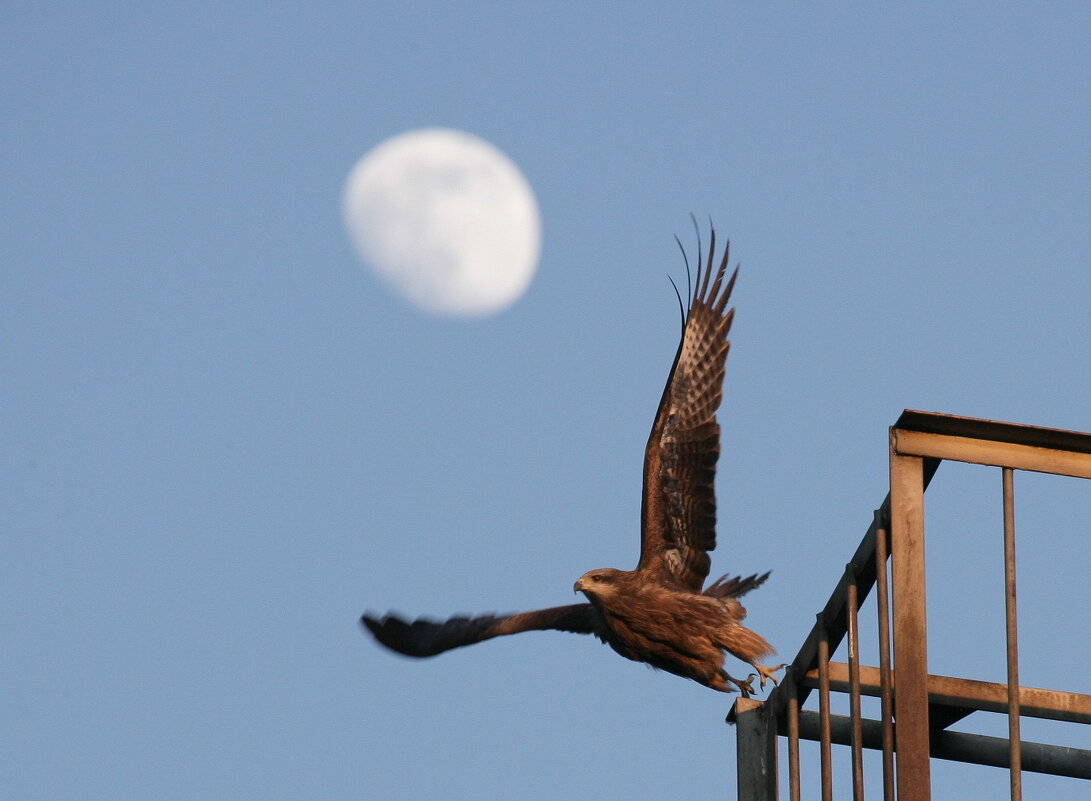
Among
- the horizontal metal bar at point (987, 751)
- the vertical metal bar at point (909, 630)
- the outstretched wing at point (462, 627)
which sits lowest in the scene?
the outstretched wing at point (462, 627)

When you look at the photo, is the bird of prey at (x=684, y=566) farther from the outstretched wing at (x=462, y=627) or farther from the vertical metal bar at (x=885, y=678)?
the vertical metal bar at (x=885, y=678)

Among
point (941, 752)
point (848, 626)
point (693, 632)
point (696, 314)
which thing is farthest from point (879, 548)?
point (696, 314)

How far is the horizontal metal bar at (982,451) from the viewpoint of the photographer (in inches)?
247

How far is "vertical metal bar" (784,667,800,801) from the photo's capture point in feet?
22.8

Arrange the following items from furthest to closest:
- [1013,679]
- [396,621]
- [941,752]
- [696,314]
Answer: [396,621] < [696,314] < [941,752] < [1013,679]

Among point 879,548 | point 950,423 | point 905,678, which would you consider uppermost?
point 950,423

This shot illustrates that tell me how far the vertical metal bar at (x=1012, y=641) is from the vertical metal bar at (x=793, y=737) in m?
1.18

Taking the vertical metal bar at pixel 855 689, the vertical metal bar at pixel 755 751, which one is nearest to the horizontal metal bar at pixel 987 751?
the vertical metal bar at pixel 755 751

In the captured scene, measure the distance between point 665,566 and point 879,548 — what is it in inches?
212

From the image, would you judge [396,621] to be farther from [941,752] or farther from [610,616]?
[941,752]

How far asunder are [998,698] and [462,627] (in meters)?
7.21

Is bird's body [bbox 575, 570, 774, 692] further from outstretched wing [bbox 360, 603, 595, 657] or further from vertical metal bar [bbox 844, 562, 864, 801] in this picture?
vertical metal bar [bbox 844, 562, 864, 801]

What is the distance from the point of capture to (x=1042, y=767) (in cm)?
722

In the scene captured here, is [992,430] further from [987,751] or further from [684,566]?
[684,566]
